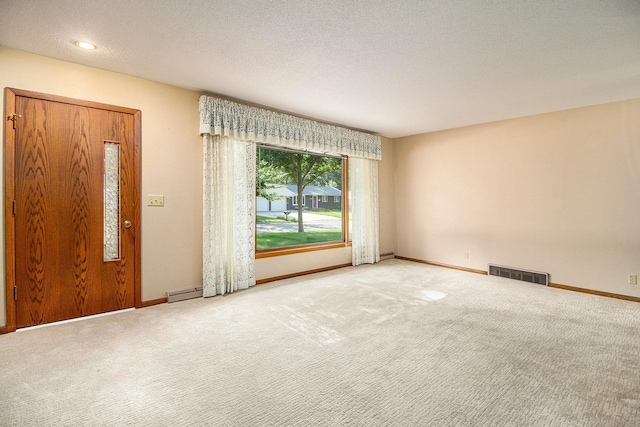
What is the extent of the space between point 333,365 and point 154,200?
262 cm

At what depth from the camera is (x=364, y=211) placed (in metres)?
5.68

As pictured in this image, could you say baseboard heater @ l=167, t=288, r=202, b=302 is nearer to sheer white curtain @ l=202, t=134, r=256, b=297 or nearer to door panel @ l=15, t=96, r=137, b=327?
sheer white curtain @ l=202, t=134, r=256, b=297

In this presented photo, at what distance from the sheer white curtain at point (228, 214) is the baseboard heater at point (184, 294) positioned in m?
0.10

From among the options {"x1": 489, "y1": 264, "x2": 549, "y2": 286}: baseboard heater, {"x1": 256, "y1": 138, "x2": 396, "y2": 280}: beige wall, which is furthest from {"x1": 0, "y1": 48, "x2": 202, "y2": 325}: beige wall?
{"x1": 489, "y1": 264, "x2": 549, "y2": 286}: baseboard heater

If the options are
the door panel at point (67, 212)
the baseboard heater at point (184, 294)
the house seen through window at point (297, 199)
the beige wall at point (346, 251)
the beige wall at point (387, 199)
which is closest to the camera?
the door panel at point (67, 212)

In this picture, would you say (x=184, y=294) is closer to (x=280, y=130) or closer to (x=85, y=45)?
(x=280, y=130)

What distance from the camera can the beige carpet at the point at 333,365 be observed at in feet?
5.56

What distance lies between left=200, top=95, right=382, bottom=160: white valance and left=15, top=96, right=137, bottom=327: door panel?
0.90 m

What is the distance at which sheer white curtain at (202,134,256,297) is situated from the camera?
12.3ft

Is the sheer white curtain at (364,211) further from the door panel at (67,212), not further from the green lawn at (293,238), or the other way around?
the door panel at (67,212)

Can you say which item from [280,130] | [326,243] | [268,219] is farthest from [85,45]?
[326,243]

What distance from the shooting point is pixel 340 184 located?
223 inches

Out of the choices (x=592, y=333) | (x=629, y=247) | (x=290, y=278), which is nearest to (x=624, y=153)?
(x=629, y=247)

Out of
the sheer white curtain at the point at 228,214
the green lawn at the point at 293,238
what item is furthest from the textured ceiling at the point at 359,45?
the green lawn at the point at 293,238
